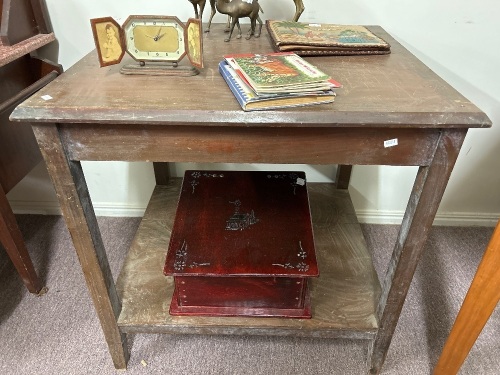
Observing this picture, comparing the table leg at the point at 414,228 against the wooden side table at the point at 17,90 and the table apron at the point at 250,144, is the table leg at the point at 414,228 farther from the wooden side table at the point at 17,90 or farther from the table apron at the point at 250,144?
the wooden side table at the point at 17,90

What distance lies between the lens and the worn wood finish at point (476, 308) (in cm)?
74

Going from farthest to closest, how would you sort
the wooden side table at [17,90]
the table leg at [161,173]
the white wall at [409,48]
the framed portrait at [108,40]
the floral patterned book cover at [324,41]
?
the table leg at [161,173] < the white wall at [409,48] < the wooden side table at [17,90] < the floral patterned book cover at [324,41] < the framed portrait at [108,40]

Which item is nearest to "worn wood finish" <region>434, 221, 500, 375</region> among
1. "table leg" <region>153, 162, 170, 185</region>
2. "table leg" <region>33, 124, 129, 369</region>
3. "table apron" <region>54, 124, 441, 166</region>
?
"table apron" <region>54, 124, 441, 166</region>

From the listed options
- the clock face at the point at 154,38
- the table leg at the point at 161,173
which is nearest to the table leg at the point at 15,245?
the table leg at the point at 161,173

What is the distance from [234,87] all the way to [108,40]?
26 cm

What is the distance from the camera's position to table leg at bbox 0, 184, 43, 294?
1026 millimetres

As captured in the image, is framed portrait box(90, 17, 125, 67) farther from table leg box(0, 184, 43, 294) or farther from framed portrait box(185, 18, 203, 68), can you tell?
table leg box(0, 184, 43, 294)

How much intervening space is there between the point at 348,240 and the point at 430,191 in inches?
19.5

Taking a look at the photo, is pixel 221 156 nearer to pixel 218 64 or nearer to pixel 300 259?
pixel 218 64

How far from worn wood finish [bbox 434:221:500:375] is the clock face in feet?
2.16

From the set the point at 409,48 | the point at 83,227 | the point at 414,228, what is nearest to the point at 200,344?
the point at 83,227

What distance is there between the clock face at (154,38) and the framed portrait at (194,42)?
1cm

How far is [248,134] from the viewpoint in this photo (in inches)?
25.4

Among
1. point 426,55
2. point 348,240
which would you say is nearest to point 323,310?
point 348,240
